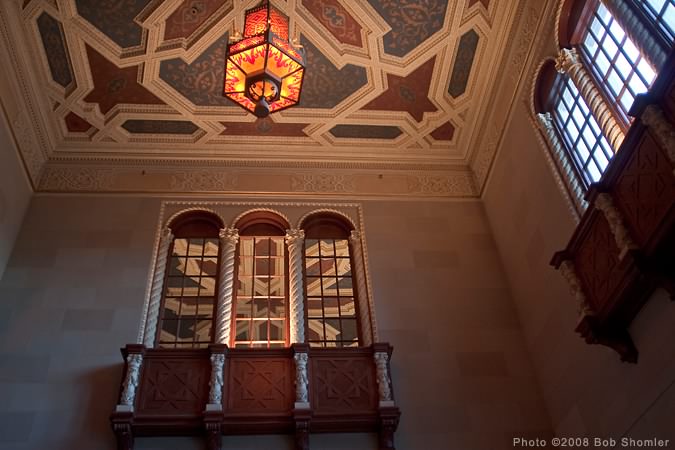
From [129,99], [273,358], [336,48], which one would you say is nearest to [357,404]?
[273,358]

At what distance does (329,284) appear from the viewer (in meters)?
8.71

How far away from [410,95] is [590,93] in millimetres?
3353

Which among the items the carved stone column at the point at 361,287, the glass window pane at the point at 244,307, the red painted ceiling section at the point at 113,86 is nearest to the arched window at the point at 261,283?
the glass window pane at the point at 244,307

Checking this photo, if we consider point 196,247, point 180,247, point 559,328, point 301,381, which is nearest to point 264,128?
point 196,247

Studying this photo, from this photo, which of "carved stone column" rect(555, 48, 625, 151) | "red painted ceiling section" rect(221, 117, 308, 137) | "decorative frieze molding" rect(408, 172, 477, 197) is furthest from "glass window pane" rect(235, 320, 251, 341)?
"carved stone column" rect(555, 48, 625, 151)

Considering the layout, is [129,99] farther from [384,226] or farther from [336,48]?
[384,226]

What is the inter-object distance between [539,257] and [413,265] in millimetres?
1724

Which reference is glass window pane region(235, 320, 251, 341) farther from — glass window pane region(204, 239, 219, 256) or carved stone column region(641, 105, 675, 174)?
carved stone column region(641, 105, 675, 174)

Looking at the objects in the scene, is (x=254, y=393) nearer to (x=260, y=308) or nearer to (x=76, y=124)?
(x=260, y=308)

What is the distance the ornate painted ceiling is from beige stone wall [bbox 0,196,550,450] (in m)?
0.71

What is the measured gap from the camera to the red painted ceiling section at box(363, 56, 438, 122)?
9211 mm

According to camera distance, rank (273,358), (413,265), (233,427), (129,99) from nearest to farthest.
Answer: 1. (233,427)
2. (273,358)
3. (413,265)
4. (129,99)

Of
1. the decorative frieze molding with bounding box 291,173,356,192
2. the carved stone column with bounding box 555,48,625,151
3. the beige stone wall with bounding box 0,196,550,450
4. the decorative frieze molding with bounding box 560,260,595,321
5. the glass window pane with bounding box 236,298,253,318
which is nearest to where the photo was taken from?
the decorative frieze molding with bounding box 560,260,595,321

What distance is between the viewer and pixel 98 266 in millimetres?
8367
